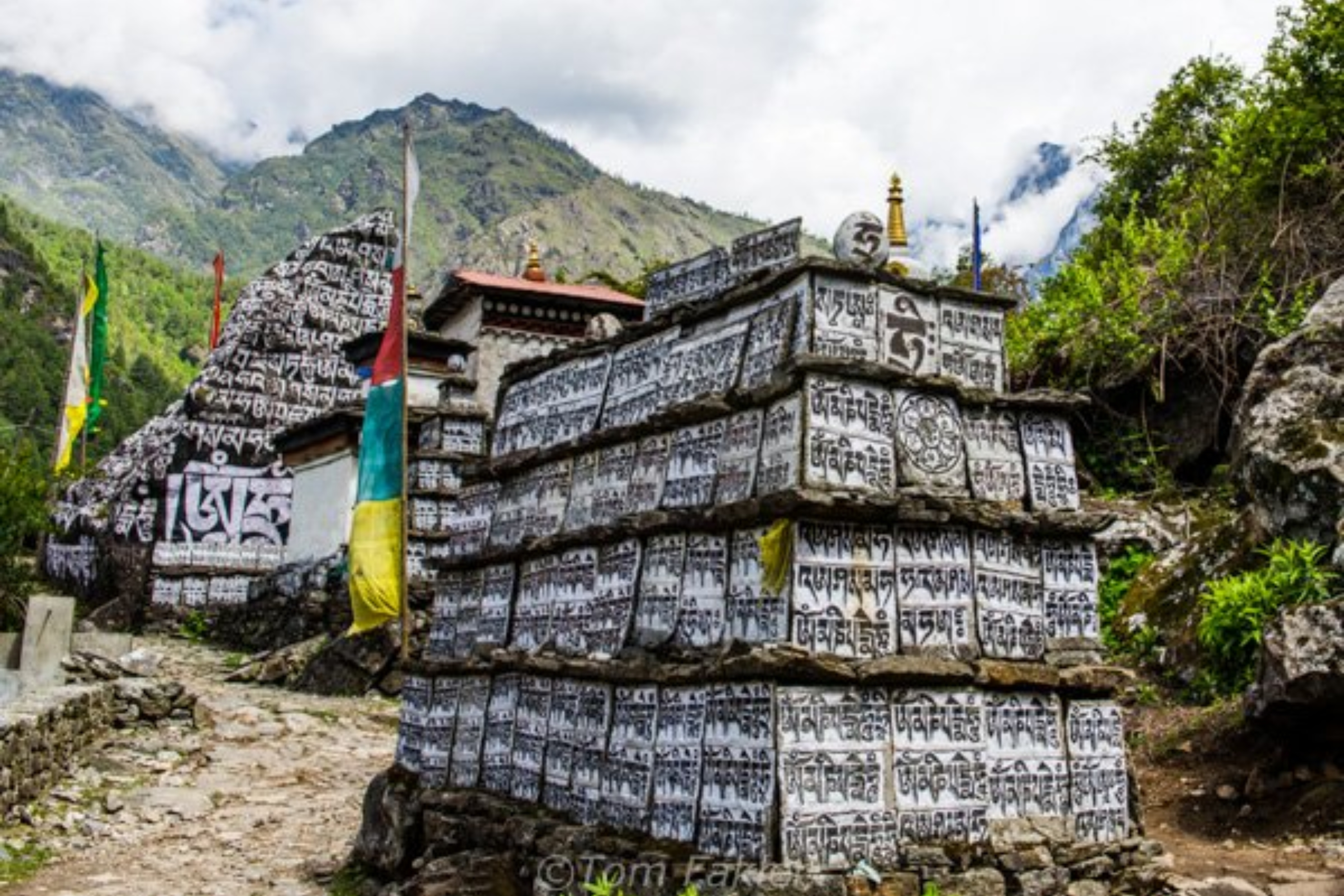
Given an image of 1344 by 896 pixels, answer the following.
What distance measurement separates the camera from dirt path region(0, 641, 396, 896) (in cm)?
1020

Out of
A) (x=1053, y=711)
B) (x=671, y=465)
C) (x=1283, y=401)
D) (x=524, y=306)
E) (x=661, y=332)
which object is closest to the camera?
(x=1053, y=711)

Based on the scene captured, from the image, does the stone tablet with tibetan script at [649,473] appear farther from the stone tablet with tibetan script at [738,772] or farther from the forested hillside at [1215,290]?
the forested hillside at [1215,290]

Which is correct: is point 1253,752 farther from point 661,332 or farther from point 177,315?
point 177,315

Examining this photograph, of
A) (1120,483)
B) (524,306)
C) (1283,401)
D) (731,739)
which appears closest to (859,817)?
(731,739)

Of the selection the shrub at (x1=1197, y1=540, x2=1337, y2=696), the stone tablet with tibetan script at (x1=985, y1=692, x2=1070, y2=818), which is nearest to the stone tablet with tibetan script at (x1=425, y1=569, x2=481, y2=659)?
the stone tablet with tibetan script at (x1=985, y1=692, x2=1070, y2=818)

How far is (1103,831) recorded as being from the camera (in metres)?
7.40

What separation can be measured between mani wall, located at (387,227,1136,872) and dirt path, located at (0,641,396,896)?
313cm

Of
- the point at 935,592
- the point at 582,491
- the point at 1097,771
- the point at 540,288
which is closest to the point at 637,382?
the point at 582,491

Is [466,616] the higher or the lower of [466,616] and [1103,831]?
the higher

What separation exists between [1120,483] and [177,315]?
3461 inches

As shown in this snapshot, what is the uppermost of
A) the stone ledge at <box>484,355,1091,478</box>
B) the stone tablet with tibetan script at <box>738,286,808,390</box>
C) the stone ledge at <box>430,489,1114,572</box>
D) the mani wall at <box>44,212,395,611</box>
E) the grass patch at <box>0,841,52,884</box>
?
the mani wall at <box>44,212,395,611</box>

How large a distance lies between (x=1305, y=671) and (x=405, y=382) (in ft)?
35.3

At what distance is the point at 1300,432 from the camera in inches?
428

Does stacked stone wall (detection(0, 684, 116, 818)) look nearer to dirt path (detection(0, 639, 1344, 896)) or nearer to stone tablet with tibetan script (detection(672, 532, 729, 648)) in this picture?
dirt path (detection(0, 639, 1344, 896))
